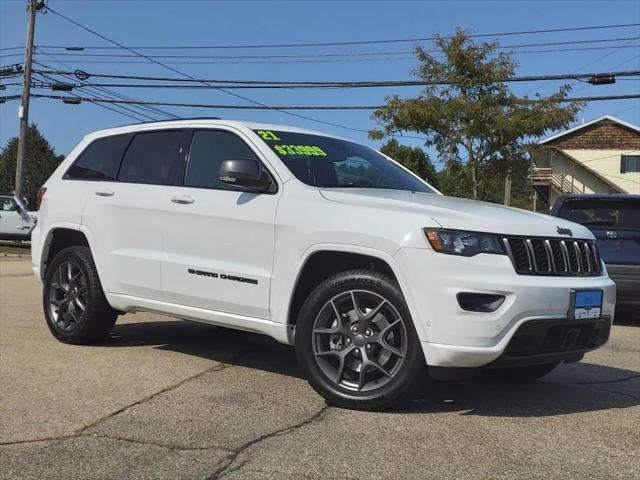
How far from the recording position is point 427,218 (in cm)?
403

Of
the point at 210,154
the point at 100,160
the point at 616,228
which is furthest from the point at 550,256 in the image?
Answer: the point at 616,228

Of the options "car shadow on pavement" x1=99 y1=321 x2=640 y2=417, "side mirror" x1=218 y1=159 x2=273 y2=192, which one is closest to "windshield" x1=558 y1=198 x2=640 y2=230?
"car shadow on pavement" x1=99 y1=321 x2=640 y2=417

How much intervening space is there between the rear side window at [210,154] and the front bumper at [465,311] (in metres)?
1.77

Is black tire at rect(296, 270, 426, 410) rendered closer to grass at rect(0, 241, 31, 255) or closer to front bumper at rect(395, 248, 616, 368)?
front bumper at rect(395, 248, 616, 368)

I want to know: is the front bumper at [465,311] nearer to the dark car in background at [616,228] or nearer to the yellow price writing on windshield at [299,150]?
the yellow price writing on windshield at [299,150]

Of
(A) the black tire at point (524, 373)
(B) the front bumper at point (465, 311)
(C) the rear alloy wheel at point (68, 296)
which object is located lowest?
(A) the black tire at point (524, 373)

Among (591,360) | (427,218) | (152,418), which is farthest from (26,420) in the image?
(591,360)

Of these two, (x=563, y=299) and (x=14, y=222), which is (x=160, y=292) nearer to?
(x=563, y=299)

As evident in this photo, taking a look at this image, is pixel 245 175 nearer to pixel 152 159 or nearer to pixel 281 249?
pixel 281 249

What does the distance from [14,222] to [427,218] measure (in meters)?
20.2

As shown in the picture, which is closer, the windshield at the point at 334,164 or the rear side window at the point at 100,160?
the windshield at the point at 334,164

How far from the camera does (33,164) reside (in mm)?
45719

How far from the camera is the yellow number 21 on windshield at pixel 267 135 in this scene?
16.9 feet

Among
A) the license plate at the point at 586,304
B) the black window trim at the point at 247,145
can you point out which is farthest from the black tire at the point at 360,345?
the license plate at the point at 586,304
